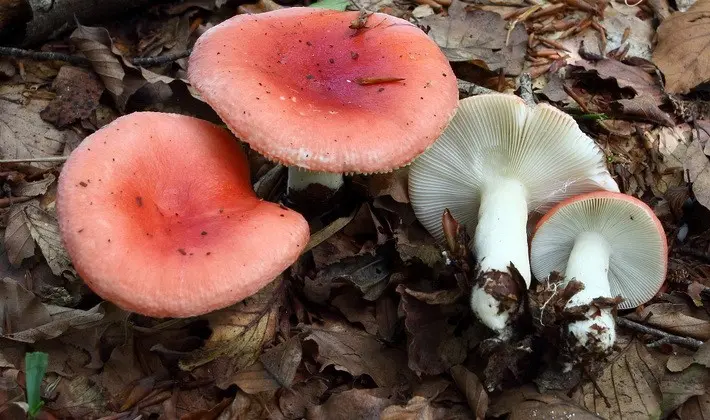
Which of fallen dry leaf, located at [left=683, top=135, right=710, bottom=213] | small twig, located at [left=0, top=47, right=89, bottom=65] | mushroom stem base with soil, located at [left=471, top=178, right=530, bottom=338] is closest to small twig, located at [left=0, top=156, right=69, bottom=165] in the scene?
small twig, located at [left=0, top=47, right=89, bottom=65]

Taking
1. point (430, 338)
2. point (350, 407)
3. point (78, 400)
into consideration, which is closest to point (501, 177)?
point (430, 338)

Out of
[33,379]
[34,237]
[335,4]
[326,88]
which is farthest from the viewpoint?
[335,4]

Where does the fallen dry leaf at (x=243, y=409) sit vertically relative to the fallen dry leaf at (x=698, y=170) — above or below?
below

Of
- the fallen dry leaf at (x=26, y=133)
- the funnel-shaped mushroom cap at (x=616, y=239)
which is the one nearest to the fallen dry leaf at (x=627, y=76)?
the funnel-shaped mushroom cap at (x=616, y=239)

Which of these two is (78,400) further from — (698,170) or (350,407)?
(698,170)

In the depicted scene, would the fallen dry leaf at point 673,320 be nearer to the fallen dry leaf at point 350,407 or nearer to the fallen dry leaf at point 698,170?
the fallen dry leaf at point 698,170

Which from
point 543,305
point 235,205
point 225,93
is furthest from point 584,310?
point 225,93
